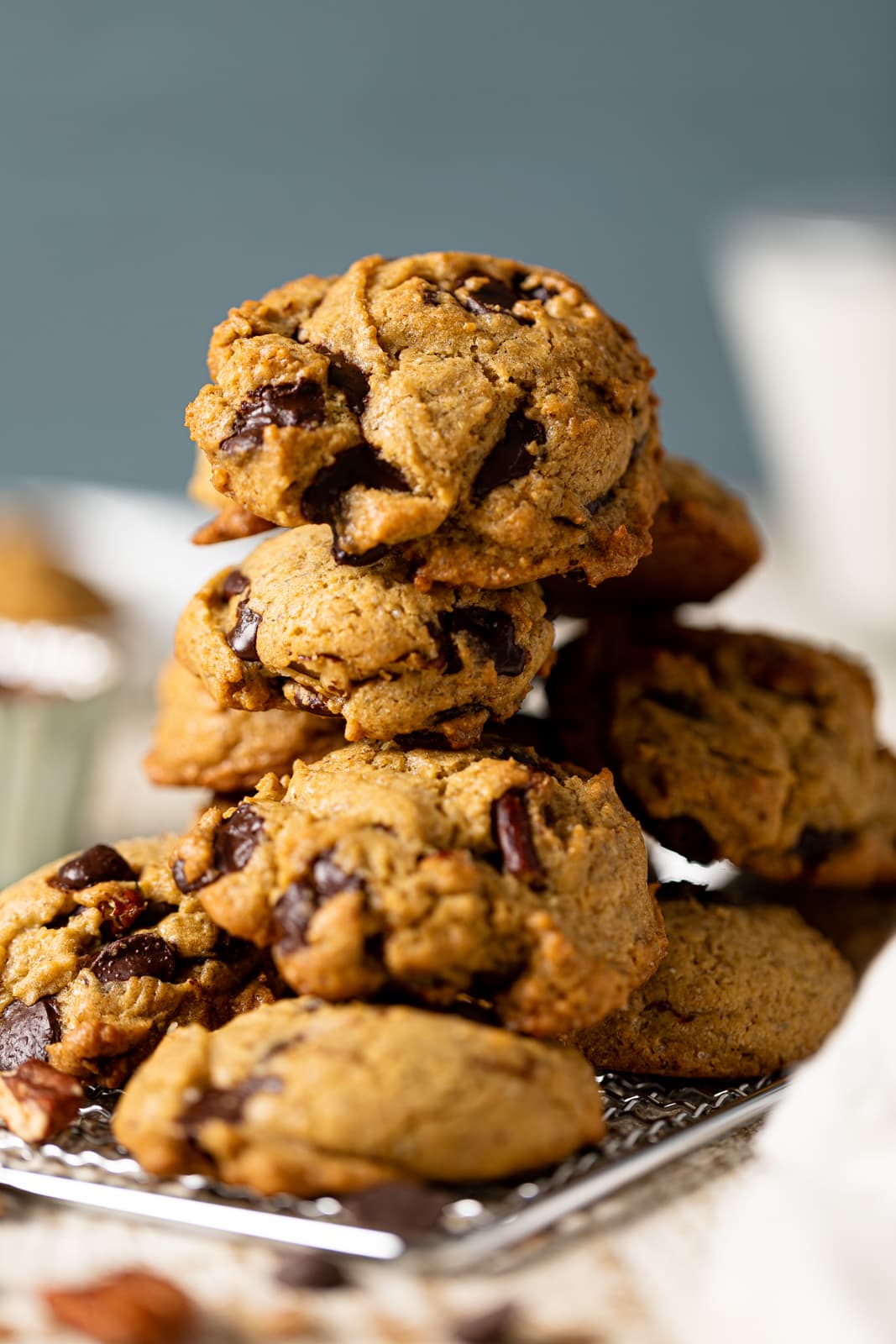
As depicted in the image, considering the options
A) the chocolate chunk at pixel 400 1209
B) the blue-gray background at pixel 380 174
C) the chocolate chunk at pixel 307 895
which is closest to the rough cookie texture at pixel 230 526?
A: the chocolate chunk at pixel 307 895

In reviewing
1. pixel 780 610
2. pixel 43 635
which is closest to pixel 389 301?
pixel 43 635

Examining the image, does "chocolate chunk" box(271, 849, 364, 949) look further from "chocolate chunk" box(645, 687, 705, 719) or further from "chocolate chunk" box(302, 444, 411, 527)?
"chocolate chunk" box(645, 687, 705, 719)

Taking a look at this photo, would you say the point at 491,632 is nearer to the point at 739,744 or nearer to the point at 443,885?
the point at 443,885

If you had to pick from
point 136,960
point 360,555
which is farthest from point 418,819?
point 136,960

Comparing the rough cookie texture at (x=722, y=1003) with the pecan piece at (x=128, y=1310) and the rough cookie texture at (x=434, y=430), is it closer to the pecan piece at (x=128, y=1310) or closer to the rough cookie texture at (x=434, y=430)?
the rough cookie texture at (x=434, y=430)

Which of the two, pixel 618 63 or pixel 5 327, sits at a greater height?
pixel 618 63

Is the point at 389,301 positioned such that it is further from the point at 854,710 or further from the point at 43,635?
the point at 43,635
